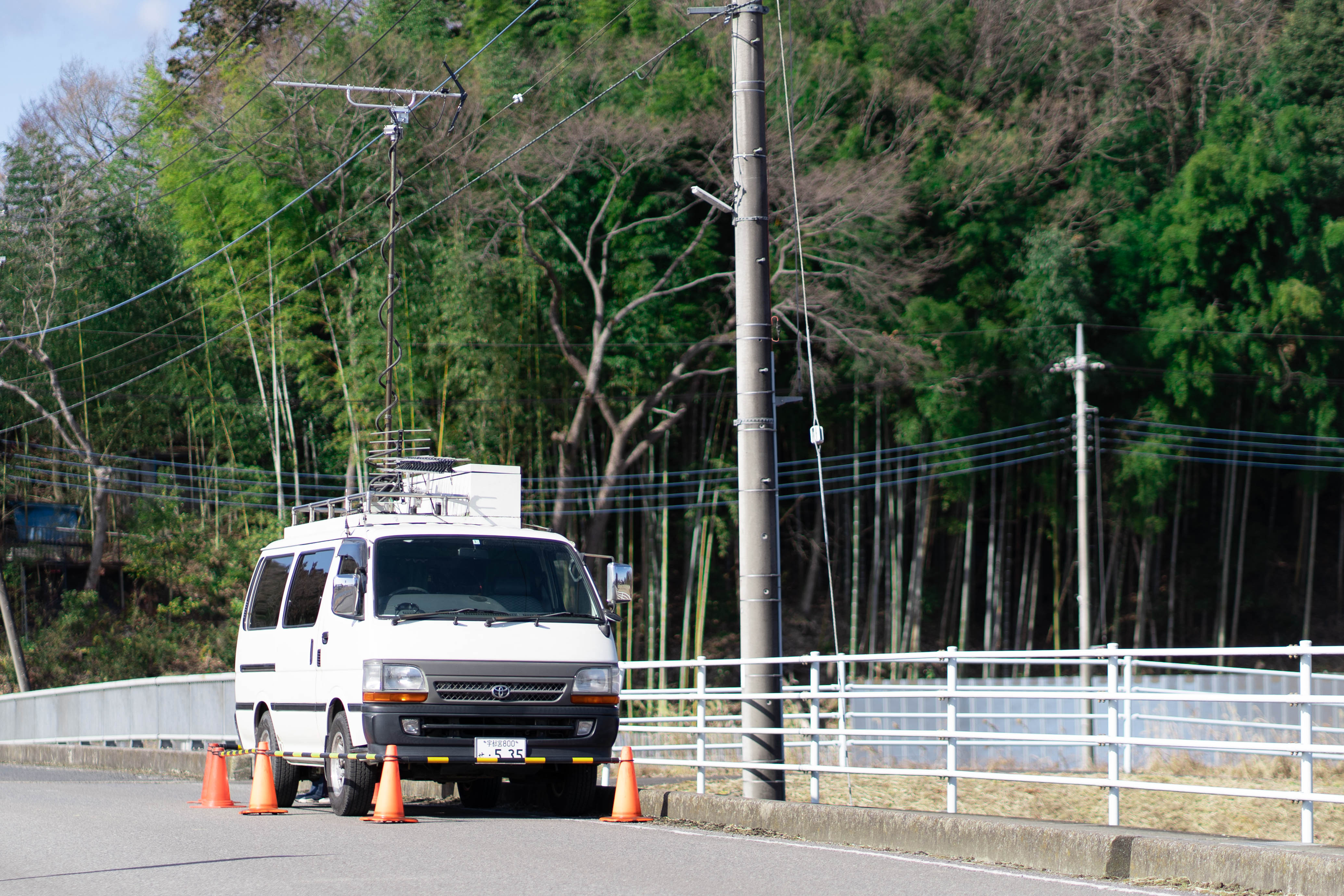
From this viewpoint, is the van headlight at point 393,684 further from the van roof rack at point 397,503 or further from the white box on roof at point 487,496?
the white box on roof at point 487,496

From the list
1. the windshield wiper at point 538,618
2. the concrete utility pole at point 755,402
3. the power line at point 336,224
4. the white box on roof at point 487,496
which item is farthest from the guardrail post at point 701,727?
Result: the power line at point 336,224

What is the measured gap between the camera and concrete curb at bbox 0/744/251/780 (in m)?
15.9

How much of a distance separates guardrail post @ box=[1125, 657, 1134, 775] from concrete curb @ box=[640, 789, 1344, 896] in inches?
105

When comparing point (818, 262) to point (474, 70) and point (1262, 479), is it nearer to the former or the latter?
point (474, 70)

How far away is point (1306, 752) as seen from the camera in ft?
23.9

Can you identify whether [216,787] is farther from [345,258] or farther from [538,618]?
[345,258]

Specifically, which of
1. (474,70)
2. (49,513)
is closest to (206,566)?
(49,513)

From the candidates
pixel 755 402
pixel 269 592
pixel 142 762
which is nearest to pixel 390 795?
pixel 269 592

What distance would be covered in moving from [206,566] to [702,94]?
16.4 metres

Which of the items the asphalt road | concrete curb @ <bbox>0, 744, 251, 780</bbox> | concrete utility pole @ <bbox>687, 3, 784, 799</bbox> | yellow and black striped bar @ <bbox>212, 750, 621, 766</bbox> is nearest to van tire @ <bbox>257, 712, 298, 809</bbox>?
the asphalt road

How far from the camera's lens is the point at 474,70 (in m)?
32.9

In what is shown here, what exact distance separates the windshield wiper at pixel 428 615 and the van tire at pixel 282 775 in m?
2.23

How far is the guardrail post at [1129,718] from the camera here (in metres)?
13.8

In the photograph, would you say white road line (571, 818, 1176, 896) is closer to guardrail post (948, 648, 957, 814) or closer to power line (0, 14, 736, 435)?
guardrail post (948, 648, 957, 814)
